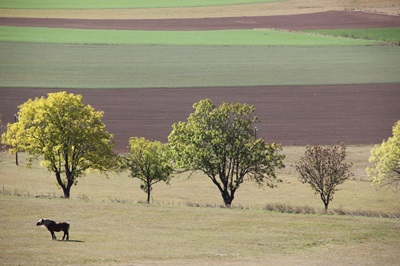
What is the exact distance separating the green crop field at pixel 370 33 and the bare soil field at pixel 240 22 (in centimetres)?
143

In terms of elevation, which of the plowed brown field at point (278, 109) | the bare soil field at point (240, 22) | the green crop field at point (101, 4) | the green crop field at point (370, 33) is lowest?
the plowed brown field at point (278, 109)

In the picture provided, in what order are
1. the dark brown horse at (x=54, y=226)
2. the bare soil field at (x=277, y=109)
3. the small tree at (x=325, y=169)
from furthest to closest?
the bare soil field at (x=277, y=109) < the small tree at (x=325, y=169) < the dark brown horse at (x=54, y=226)

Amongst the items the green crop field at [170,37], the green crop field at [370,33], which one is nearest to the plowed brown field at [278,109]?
the green crop field at [370,33]

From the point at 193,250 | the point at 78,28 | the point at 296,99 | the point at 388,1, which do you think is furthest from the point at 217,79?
the point at 193,250

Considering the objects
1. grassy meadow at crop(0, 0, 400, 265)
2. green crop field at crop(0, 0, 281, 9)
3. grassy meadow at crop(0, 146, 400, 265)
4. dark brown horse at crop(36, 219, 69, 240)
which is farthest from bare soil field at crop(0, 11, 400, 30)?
dark brown horse at crop(36, 219, 69, 240)

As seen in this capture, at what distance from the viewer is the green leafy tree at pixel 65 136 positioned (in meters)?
72.8

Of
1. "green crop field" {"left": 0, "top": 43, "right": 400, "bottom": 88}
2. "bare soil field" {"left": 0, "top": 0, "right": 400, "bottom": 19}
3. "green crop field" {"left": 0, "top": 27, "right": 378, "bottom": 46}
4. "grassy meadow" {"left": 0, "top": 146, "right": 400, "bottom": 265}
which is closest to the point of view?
"grassy meadow" {"left": 0, "top": 146, "right": 400, "bottom": 265}

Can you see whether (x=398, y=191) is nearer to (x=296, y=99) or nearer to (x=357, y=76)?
(x=296, y=99)

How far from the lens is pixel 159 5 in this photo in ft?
643

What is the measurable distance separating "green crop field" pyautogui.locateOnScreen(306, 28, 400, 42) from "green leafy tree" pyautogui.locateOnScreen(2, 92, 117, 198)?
92.4 metres

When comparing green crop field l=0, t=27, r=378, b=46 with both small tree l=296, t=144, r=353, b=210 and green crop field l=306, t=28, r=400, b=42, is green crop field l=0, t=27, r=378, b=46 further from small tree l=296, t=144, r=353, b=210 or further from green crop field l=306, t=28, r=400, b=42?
small tree l=296, t=144, r=353, b=210

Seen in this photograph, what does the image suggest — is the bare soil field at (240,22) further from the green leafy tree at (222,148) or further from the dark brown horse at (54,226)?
the dark brown horse at (54,226)

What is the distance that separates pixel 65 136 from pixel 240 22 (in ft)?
360

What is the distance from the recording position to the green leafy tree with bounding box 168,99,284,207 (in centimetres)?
7250
